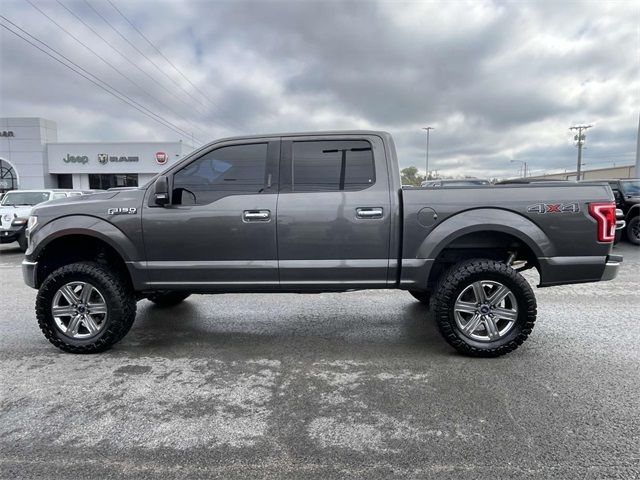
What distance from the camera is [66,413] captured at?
298 centimetres

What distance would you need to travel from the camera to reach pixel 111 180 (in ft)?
109

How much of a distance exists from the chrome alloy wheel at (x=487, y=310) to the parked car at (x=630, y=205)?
973 cm

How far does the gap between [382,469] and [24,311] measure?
17.9 ft

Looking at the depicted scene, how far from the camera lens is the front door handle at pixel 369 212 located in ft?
12.7

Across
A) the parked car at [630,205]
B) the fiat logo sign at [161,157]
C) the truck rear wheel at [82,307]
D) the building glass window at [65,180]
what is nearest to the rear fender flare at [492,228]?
the truck rear wheel at [82,307]

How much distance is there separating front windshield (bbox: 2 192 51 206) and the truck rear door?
39.5ft

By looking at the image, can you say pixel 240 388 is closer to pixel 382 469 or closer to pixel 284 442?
pixel 284 442

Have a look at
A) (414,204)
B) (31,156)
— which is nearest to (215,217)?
(414,204)

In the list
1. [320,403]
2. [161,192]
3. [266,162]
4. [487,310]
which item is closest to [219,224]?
[161,192]

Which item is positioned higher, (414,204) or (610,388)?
(414,204)

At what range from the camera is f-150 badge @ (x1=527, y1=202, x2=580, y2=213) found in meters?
3.78

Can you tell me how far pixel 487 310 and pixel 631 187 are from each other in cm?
1093

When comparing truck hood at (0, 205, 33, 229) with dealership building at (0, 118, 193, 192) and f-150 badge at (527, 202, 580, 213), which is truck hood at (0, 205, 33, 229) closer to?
f-150 badge at (527, 202, 580, 213)

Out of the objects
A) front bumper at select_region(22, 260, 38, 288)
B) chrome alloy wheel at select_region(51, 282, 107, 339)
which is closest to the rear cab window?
chrome alloy wheel at select_region(51, 282, 107, 339)
